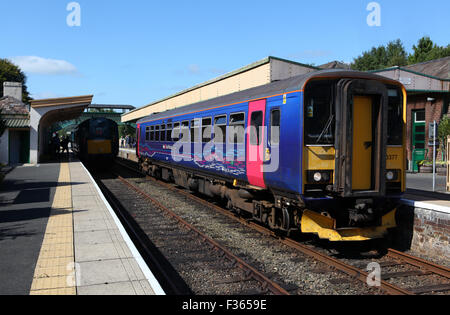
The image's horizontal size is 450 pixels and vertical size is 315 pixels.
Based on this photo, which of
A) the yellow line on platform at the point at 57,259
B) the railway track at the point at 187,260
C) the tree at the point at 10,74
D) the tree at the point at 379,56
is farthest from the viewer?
the tree at the point at 379,56

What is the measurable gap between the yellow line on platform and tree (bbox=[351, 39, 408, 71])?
73390 mm

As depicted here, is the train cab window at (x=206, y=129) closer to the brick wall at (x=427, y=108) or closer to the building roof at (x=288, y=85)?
the building roof at (x=288, y=85)

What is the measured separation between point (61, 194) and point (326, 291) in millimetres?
10542

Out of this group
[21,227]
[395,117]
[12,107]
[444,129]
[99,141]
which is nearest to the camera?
[395,117]

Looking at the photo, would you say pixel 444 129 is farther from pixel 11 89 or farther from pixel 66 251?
pixel 11 89

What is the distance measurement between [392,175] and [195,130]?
6.46 meters

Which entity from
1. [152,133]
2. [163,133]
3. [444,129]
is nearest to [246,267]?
[163,133]

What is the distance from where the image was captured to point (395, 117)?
7836mm

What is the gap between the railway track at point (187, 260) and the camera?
6.02 meters

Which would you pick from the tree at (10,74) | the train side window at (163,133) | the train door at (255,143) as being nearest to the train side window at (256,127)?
the train door at (255,143)

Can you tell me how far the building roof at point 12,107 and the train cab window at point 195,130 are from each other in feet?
62.7
